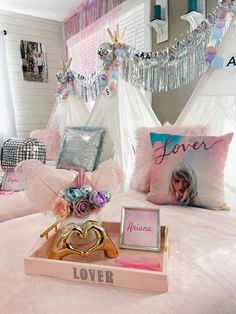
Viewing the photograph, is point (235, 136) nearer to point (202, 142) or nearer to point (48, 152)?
point (202, 142)

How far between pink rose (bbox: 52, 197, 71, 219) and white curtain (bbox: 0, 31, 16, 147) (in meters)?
2.98

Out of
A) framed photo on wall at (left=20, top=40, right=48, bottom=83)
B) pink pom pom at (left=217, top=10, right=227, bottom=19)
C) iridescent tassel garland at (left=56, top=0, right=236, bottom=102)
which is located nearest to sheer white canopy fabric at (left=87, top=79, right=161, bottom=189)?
iridescent tassel garland at (left=56, top=0, right=236, bottom=102)

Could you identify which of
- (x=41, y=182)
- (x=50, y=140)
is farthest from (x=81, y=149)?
(x=41, y=182)

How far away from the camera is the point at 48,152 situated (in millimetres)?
3033

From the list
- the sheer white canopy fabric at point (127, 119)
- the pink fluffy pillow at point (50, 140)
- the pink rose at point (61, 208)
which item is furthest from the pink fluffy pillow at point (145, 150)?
the pink fluffy pillow at point (50, 140)

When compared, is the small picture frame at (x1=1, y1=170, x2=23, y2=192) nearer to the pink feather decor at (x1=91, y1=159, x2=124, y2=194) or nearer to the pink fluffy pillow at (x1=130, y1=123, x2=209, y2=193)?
the pink fluffy pillow at (x1=130, y1=123, x2=209, y2=193)

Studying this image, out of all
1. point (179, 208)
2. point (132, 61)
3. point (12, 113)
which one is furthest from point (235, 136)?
point (12, 113)

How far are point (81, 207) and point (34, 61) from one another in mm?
3436

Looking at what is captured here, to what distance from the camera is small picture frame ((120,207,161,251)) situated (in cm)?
91

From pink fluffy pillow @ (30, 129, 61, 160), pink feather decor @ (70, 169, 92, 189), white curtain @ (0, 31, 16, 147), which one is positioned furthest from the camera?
white curtain @ (0, 31, 16, 147)

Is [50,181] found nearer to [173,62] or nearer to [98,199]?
[98,199]

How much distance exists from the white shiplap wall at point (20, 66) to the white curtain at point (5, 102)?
12 centimetres

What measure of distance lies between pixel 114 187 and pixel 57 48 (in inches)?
139

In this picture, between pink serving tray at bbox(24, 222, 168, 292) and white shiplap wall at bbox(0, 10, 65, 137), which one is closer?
pink serving tray at bbox(24, 222, 168, 292)
